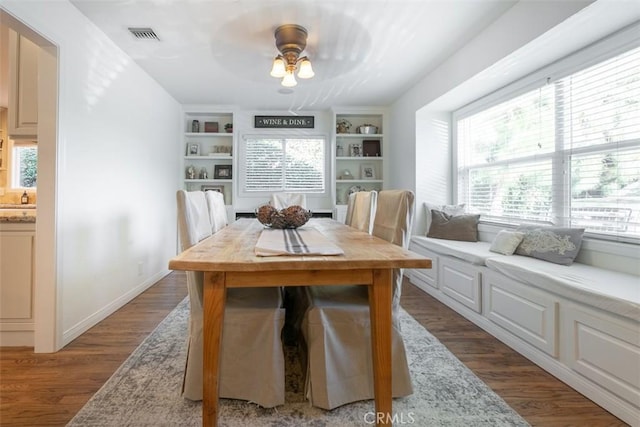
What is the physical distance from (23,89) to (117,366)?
212 centimetres

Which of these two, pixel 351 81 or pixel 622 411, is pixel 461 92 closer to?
pixel 351 81

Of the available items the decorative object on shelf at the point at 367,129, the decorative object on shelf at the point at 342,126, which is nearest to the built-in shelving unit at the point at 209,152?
the decorative object on shelf at the point at 342,126

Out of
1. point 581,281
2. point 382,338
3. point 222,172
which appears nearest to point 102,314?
point 382,338

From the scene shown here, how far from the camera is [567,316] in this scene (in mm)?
1708

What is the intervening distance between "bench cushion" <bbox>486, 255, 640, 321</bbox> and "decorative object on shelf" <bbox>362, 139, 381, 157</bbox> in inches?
116

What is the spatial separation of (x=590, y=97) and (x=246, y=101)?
384cm

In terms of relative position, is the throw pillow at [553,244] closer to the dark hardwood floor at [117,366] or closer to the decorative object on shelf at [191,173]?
the dark hardwood floor at [117,366]

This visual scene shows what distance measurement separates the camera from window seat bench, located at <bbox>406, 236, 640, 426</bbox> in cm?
143

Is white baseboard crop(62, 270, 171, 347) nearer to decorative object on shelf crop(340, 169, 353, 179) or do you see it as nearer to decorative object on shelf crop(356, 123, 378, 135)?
decorative object on shelf crop(340, 169, 353, 179)

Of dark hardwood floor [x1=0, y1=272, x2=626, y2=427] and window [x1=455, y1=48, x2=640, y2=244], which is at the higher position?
window [x1=455, y1=48, x2=640, y2=244]

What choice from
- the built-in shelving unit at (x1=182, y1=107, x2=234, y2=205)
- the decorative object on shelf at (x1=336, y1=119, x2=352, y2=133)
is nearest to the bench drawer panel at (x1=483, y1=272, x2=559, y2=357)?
the decorative object on shelf at (x1=336, y1=119, x2=352, y2=133)

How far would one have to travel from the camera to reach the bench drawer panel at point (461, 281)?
8.30 ft

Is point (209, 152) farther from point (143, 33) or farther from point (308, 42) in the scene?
point (308, 42)

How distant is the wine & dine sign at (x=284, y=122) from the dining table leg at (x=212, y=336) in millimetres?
4032
